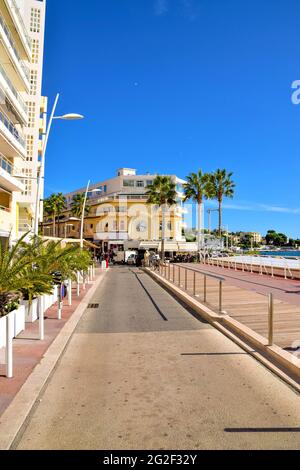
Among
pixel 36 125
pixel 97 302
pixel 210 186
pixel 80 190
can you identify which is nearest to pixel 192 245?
pixel 210 186

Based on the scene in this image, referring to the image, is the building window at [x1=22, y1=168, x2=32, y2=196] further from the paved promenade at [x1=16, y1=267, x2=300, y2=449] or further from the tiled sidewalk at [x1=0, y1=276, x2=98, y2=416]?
the paved promenade at [x1=16, y1=267, x2=300, y2=449]

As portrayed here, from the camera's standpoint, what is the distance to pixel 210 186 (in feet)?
184

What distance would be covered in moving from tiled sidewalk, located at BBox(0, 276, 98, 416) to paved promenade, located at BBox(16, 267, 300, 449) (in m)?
0.39

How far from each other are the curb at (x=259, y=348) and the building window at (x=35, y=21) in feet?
120

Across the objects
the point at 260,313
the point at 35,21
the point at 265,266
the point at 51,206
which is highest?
the point at 35,21

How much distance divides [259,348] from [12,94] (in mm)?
24084

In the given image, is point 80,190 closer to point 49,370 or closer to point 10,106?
point 10,106

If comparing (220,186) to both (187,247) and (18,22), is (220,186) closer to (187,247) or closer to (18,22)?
(187,247)

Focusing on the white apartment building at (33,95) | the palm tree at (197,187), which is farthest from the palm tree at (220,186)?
the white apartment building at (33,95)

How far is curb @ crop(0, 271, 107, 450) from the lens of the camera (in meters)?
3.81

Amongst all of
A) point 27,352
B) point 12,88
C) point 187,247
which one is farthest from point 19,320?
point 187,247

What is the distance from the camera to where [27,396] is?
471cm

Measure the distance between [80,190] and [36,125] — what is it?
53.5 metres
